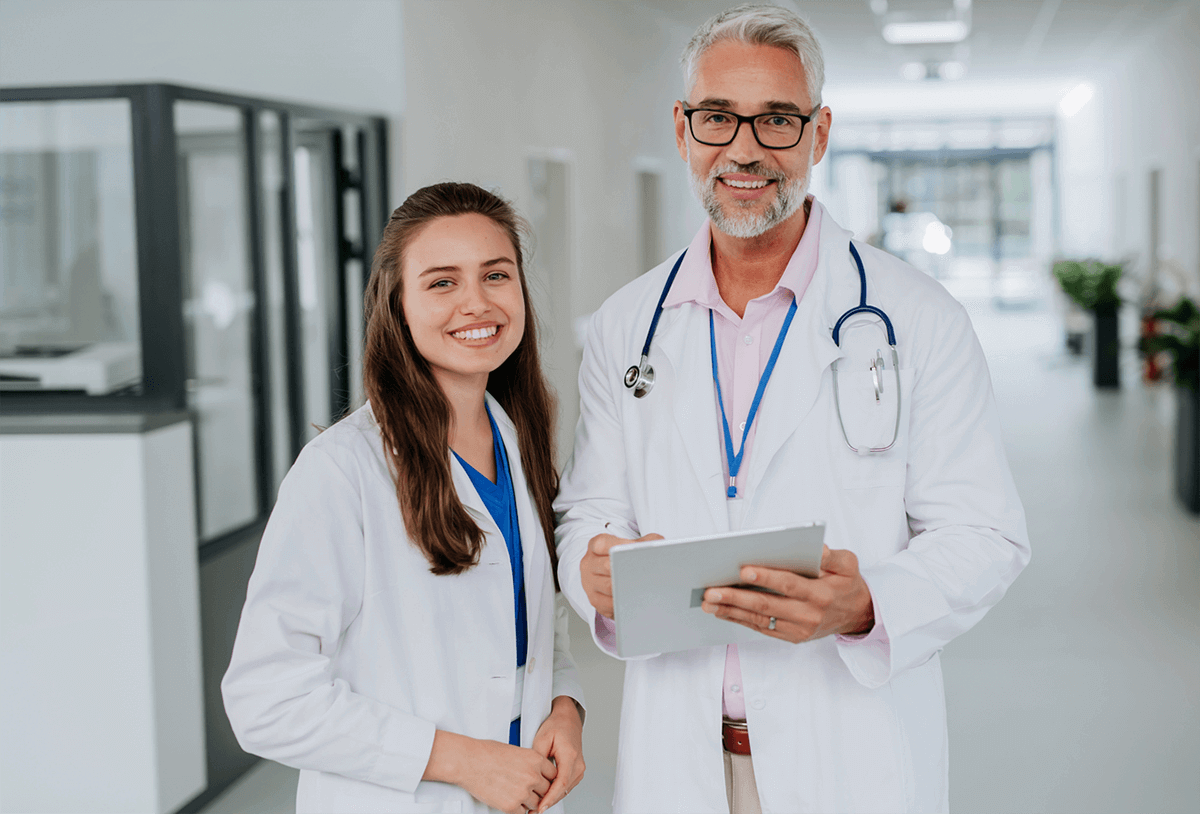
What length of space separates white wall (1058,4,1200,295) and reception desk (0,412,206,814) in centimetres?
945

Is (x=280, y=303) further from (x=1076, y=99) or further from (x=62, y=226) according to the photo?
(x=1076, y=99)

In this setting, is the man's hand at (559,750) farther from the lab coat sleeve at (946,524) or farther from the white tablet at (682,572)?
the lab coat sleeve at (946,524)

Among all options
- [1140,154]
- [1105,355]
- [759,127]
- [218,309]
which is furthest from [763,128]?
[1140,154]

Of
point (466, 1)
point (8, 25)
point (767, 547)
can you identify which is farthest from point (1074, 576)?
point (8, 25)

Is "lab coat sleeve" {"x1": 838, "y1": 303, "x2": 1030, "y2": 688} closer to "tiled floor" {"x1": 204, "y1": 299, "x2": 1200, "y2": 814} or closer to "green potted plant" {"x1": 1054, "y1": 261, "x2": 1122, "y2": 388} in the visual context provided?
"tiled floor" {"x1": 204, "y1": 299, "x2": 1200, "y2": 814}

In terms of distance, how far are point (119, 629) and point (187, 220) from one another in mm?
3491

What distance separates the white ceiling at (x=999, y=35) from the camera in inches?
358

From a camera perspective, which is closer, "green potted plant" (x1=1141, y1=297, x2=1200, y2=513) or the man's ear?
the man's ear

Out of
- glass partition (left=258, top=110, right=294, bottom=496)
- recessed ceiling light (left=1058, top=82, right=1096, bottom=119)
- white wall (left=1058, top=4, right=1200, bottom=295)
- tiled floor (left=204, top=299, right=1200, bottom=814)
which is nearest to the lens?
tiled floor (left=204, top=299, right=1200, bottom=814)

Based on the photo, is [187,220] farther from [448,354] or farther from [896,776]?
[896,776]

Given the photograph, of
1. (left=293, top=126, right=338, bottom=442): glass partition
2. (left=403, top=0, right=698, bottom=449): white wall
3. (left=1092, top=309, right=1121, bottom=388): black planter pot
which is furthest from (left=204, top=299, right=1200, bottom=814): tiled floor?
(left=1092, top=309, right=1121, bottom=388): black planter pot

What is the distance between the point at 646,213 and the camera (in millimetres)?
9406

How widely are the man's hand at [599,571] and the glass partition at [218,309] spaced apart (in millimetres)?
2494

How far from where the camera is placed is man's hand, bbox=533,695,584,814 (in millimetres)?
1491
